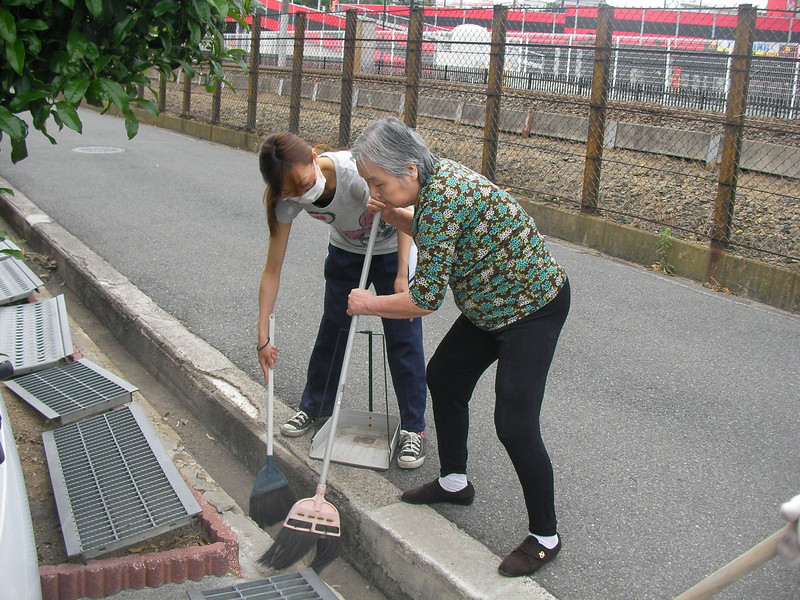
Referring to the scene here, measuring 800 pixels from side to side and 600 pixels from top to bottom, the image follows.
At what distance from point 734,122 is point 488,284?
523 centimetres

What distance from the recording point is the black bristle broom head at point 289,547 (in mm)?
3104

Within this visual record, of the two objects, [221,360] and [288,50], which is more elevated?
[288,50]

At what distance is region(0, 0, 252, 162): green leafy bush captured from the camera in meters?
2.27

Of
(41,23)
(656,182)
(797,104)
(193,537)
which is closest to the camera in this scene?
(41,23)

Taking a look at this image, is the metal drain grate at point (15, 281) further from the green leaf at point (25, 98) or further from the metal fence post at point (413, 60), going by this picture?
the metal fence post at point (413, 60)

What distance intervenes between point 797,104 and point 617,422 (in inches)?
203

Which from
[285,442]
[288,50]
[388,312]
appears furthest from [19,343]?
[288,50]

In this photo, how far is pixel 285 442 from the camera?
3.91 meters

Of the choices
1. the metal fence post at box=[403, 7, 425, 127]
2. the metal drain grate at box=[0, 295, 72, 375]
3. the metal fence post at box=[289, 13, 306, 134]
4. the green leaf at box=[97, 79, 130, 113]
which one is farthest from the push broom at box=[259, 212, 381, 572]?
the metal fence post at box=[289, 13, 306, 134]

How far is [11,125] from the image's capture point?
2.30 meters

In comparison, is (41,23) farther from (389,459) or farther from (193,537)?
(389,459)

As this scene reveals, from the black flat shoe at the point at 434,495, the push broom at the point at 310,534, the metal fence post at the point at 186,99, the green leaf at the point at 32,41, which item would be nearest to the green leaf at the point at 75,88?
the green leaf at the point at 32,41

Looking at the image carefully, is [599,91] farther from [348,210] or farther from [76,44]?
[76,44]

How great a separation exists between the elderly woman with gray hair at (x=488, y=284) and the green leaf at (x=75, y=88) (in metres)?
0.85
